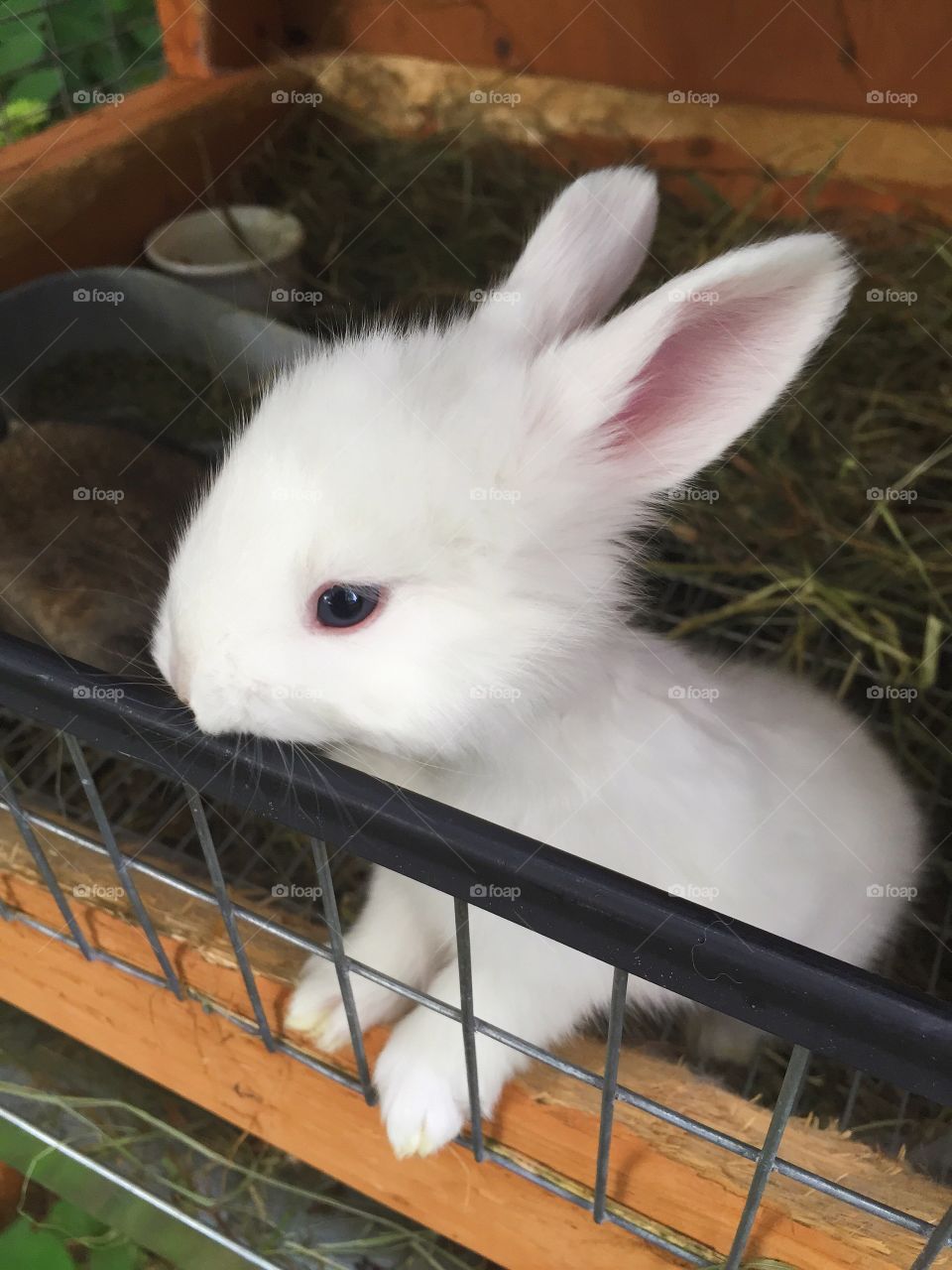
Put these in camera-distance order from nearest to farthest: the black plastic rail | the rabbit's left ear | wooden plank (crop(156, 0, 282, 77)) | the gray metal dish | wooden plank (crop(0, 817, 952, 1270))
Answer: the black plastic rail < the rabbit's left ear < wooden plank (crop(0, 817, 952, 1270)) < the gray metal dish < wooden plank (crop(156, 0, 282, 77))

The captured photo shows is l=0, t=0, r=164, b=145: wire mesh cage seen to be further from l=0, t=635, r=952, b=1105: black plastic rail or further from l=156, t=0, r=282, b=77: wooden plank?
l=0, t=635, r=952, b=1105: black plastic rail

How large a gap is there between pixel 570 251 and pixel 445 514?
380 mm

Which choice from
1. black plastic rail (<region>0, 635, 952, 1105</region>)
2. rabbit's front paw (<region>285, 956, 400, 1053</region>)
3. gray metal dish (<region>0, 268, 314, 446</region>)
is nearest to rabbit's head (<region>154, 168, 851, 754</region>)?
black plastic rail (<region>0, 635, 952, 1105</region>)

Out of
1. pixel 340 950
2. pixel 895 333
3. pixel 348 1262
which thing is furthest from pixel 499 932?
pixel 895 333

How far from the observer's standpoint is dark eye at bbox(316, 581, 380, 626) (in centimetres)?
91

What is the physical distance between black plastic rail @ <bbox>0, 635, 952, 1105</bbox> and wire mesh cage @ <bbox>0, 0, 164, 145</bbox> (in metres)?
1.69

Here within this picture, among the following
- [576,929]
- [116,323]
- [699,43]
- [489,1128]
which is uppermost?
[699,43]

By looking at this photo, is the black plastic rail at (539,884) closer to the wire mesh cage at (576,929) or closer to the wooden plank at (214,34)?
the wire mesh cage at (576,929)

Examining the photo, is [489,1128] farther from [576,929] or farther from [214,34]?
[214,34]

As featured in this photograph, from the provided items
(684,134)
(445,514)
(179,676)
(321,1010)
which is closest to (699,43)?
(684,134)

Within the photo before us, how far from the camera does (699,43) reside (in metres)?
2.19

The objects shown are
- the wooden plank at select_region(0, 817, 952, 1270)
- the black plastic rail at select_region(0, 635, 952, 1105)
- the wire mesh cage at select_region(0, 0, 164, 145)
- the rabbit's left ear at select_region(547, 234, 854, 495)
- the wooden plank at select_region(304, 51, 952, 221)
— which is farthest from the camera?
the wooden plank at select_region(304, 51, 952, 221)

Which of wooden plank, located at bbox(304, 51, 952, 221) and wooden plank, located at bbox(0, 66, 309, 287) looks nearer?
wooden plank, located at bbox(0, 66, 309, 287)

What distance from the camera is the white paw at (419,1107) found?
1.14m
